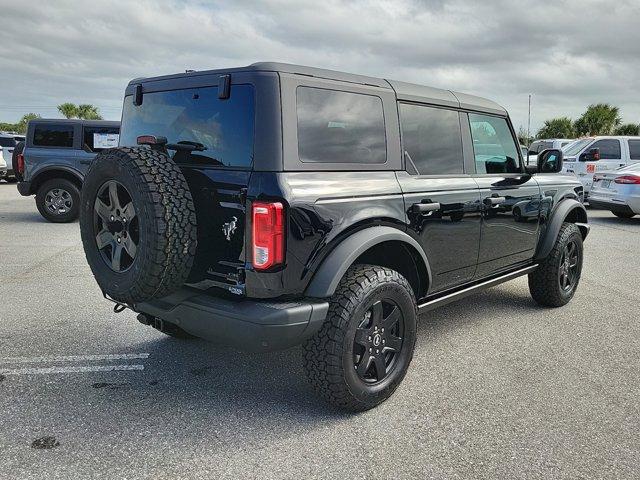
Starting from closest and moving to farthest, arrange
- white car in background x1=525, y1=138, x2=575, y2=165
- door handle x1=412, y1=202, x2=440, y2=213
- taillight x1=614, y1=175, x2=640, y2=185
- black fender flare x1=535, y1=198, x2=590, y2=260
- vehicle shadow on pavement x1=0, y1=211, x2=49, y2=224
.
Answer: door handle x1=412, y1=202, x2=440, y2=213 < black fender flare x1=535, y1=198, x2=590, y2=260 < vehicle shadow on pavement x1=0, y1=211, x2=49, y2=224 < taillight x1=614, y1=175, x2=640, y2=185 < white car in background x1=525, y1=138, x2=575, y2=165

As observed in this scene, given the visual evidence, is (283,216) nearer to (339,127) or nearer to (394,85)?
(339,127)

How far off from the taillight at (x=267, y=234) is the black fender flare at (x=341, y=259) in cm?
24

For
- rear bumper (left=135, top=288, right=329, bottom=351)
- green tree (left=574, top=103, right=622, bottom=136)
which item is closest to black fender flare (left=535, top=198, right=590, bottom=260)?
rear bumper (left=135, top=288, right=329, bottom=351)

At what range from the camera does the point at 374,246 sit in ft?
10.2

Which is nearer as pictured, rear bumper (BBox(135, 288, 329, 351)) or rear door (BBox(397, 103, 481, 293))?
rear bumper (BBox(135, 288, 329, 351))

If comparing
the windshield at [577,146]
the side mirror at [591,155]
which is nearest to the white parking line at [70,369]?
the side mirror at [591,155]

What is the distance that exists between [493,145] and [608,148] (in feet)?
35.4

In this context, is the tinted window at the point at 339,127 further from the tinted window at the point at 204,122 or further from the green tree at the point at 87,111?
the green tree at the point at 87,111

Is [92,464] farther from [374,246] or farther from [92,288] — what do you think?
[92,288]

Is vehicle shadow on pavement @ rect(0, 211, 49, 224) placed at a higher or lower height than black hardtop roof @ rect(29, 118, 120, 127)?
lower

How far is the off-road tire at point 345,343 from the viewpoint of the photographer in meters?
2.81

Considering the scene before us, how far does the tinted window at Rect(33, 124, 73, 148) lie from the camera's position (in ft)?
33.7

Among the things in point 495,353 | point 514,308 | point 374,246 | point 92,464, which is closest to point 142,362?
point 92,464

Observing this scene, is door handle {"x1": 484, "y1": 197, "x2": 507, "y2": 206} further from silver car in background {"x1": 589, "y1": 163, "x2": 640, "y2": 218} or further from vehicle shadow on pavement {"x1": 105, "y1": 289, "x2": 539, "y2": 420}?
silver car in background {"x1": 589, "y1": 163, "x2": 640, "y2": 218}
